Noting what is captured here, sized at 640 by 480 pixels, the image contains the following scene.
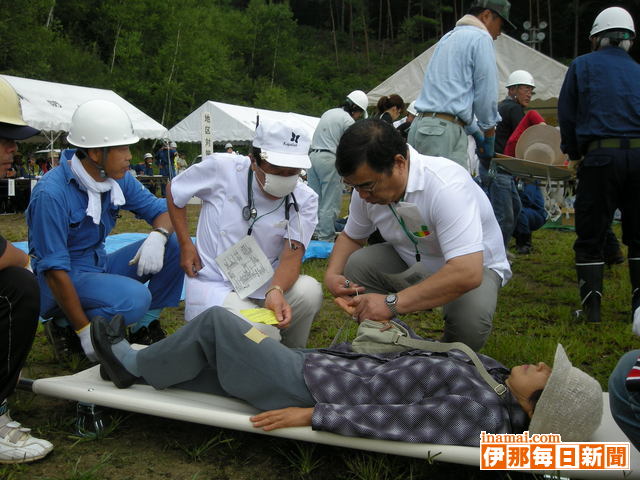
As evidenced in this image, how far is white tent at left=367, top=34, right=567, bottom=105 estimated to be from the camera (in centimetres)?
1259

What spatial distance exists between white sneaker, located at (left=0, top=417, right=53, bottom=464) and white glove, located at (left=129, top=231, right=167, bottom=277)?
1.10 metres

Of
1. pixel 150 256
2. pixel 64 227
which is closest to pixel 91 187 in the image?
pixel 64 227

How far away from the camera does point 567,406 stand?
1.91m

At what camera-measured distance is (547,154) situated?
5.51 meters

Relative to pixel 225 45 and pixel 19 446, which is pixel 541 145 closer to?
pixel 19 446

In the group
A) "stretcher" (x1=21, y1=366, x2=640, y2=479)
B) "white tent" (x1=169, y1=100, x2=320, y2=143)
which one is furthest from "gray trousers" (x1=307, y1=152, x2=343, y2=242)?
"white tent" (x1=169, y1=100, x2=320, y2=143)

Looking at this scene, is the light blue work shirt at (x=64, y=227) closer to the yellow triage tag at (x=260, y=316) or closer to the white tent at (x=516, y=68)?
the yellow triage tag at (x=260, y=316)

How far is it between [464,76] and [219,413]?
122 inches

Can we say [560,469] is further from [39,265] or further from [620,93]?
[620,93]

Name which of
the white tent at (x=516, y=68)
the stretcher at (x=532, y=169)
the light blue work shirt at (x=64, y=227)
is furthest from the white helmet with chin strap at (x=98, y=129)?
the white tent at (x=516, y=68)

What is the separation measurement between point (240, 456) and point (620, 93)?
3177 mm

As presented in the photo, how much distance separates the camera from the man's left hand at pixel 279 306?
2.75 m

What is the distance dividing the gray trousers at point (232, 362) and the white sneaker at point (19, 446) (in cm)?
45

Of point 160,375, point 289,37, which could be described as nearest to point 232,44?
point 289,37
